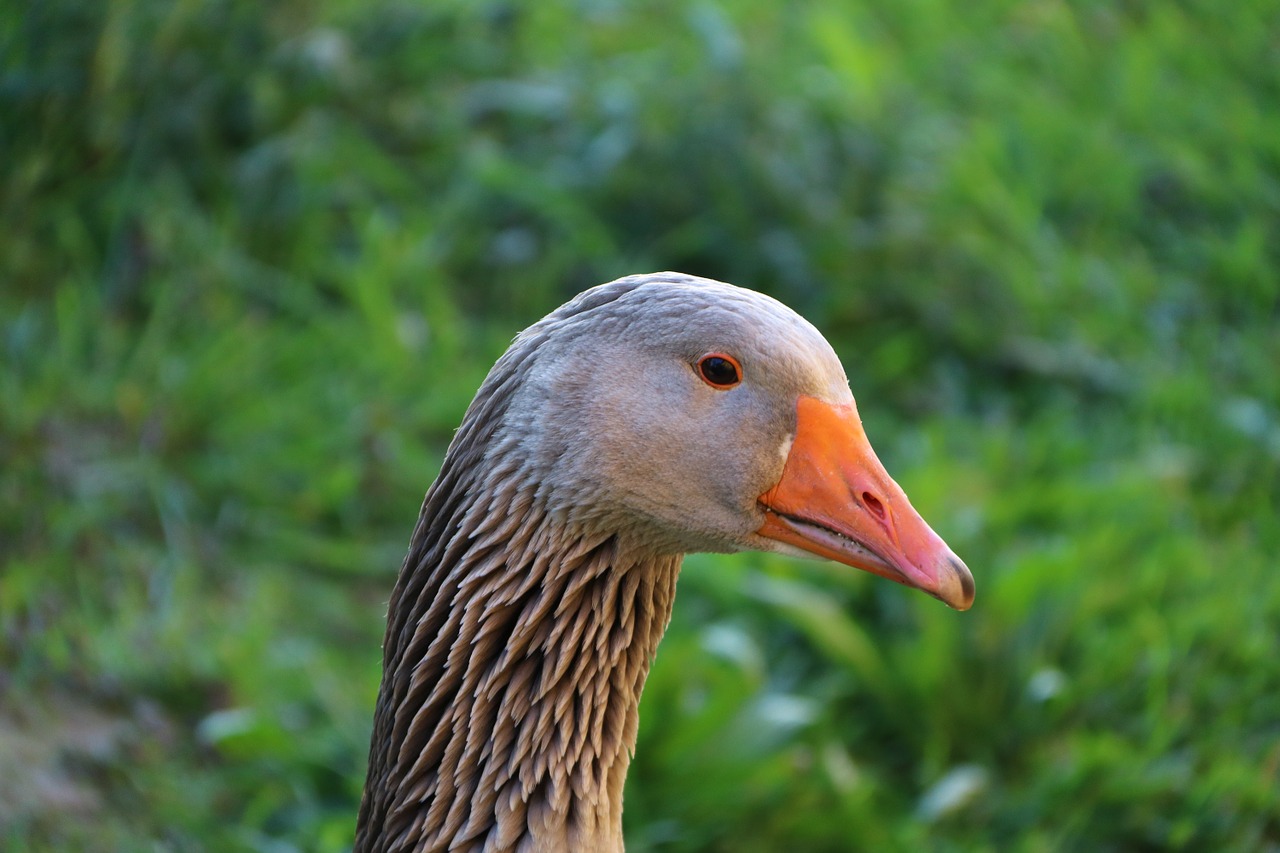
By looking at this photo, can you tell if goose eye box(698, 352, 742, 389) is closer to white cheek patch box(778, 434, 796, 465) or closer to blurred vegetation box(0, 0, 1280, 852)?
white cheek patch box(778, 434, 796, 465)

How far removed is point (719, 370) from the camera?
210 centimetres

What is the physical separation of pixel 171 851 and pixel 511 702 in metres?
1.37

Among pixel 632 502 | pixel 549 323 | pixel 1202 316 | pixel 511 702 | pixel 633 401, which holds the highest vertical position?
pixel 1202 316

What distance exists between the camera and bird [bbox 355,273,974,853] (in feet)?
6.86

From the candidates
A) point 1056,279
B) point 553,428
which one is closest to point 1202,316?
point 1056,279

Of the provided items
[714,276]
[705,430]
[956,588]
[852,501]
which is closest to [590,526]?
[705,430]

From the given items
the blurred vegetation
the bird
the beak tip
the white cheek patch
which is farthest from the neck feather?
the blurred vegetation

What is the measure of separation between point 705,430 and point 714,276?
2.99 metres

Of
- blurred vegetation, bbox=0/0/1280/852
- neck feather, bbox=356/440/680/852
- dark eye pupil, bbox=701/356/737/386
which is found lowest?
neck feather, bbox=356/440/680/852

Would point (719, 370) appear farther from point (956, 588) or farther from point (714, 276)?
point (714, 276)

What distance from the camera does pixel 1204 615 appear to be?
12.4 feet

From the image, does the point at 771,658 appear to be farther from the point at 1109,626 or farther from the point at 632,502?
the point at 632,502

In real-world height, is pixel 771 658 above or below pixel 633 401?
above

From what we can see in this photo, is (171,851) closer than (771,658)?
Yes
